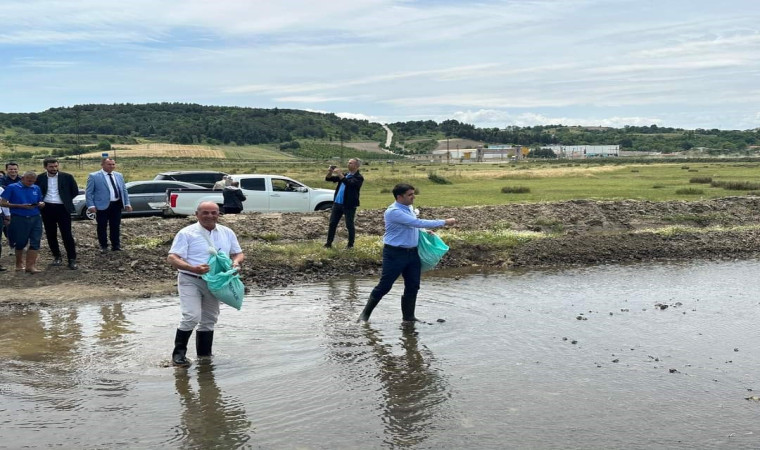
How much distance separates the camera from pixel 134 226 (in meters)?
16.7

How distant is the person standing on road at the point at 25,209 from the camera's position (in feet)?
38.9

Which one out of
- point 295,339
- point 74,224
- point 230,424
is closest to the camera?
point 230,424

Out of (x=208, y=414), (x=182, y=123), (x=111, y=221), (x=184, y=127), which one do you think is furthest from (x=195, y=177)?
(x=182, y=123)

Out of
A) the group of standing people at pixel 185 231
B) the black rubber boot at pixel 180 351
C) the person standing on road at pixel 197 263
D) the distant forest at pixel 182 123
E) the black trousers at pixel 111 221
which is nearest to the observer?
the person standing on road at pixel 197 263

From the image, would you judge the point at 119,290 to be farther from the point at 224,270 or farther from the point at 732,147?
the point at 732,147

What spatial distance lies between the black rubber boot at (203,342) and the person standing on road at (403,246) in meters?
2.39

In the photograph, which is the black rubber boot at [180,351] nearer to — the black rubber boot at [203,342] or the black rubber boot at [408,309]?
the black rubber boot at [203,342]

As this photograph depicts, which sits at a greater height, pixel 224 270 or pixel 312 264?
pixel 224 270

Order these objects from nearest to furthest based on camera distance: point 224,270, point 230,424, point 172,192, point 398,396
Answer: point 230,424 → point 398,396 → point 224,270 → point 172,192

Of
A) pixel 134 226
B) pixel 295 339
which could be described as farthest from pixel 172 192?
pixel 295 339

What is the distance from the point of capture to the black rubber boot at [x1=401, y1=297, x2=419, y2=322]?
9.66 m

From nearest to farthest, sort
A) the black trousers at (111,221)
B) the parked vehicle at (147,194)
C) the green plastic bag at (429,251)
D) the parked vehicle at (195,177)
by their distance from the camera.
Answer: the green plastic bag at (429,251) < the black trousers at (111,221) < the parked vehicle at (147,194) < the parked vehicle at (195,177)

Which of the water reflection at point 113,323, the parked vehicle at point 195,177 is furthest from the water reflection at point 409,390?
the parked vehicle at point 195,177

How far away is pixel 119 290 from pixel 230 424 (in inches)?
247
